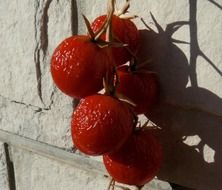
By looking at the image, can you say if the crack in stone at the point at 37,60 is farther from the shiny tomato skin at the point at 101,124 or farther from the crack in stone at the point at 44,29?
the shiny tomato skin at the point at 101,124

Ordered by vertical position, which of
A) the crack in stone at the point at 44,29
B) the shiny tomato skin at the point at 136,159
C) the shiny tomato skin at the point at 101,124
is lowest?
the shiny tomato skin at the point at 136,159

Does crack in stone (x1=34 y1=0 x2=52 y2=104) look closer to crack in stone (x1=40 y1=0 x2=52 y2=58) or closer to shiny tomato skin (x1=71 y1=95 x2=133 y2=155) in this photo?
crack in stone (x1=40 y1=0 x2=52 y2=58)

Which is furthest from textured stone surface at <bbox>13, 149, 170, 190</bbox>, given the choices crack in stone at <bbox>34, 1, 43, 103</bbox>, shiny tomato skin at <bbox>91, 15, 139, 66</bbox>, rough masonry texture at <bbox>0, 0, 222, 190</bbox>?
shiny tomato skin at <bbox>91, 15, 139, 66</bbox>

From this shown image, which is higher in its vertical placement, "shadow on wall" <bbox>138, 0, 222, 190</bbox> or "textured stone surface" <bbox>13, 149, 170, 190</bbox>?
"shadow on wall" <bbox>138, 0, 222, 190</bbox>

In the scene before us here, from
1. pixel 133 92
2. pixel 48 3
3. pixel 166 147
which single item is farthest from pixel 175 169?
pixel 48 3

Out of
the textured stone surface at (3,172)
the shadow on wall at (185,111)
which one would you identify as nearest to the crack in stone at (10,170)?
the textured stone surface at (3,172)

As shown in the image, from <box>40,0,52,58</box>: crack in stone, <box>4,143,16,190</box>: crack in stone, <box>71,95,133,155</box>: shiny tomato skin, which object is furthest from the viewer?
<box>4,143,16,190</box>: crack in stone

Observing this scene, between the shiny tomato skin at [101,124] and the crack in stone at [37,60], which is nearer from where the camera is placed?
the shiny tomato skin at [101,124]
